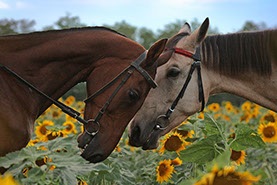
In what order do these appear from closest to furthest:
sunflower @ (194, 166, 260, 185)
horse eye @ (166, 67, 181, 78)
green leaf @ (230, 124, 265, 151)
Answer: sunflower @ (194, 166, 260, 185)
green leaf @ (230, 124, 265, 151)
horse eye @ (166, 67, 181, 78)

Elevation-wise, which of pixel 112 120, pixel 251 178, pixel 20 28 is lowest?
pixel 20 28

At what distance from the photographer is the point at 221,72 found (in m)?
4.29

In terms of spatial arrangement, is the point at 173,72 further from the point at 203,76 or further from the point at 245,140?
the point at 245,140

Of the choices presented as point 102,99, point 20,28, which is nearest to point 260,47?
point 102,99

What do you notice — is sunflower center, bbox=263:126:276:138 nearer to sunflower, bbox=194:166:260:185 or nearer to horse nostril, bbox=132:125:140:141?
horse nostril, bbox=132:125:140:141

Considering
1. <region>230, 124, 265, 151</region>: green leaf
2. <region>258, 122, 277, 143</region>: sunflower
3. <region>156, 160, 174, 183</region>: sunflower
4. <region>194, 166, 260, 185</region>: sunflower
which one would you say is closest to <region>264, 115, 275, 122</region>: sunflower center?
<region>258, 122, 277, 143</region>: sunflower

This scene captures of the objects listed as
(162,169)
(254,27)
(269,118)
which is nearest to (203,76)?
(162,169)

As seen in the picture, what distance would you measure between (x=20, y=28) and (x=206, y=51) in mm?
28418

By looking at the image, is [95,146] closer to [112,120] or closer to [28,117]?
[112,120]

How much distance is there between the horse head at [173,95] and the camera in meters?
4.11

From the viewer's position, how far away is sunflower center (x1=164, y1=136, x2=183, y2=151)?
13.7 ft

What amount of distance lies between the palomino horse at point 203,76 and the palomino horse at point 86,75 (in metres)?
0.65

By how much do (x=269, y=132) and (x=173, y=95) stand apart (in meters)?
1.35

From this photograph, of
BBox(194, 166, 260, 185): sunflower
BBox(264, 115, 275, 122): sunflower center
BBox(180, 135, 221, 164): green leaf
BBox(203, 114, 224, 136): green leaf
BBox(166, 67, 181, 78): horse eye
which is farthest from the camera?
BBox(264, 115, 275, 122): sunflower center
